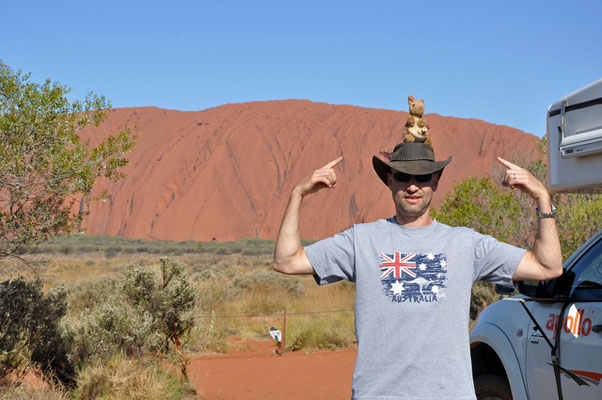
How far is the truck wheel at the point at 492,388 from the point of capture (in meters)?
4.01

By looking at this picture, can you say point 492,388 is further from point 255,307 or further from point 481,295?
point 255,307

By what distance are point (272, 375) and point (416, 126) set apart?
7899 millimetres

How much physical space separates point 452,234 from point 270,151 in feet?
222

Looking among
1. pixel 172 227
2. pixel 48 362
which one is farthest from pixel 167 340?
pixel 172 227

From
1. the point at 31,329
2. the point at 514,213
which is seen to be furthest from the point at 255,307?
the point at 31,329

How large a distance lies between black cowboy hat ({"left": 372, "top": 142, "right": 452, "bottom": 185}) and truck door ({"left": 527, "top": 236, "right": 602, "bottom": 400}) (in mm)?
1229

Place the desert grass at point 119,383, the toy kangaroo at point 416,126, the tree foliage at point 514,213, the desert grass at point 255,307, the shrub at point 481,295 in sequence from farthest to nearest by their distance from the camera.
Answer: the shrub at point 481,295, the desert grass at point 255,307, the tree foliage at point 514,213, the desert grass at point 119,383, the toy kangaroo at point 416,126

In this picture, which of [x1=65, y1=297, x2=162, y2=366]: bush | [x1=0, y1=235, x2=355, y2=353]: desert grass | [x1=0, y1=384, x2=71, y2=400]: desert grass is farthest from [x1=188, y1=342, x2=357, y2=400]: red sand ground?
[x1=0, y1=384, x2=71, y2=400]: desert grass

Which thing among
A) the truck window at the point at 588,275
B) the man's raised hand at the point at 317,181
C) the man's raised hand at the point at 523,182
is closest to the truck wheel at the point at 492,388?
the truck window at the point at 588,275

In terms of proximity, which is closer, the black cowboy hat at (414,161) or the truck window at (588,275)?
the black cowboy hat at (414,161)

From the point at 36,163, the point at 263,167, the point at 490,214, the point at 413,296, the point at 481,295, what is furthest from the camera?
the point at 263,167

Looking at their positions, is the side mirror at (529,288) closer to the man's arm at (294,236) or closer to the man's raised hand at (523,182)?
the man's raised hand at (523,182)

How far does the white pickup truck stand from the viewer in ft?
10.1

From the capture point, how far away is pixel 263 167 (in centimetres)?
6894
